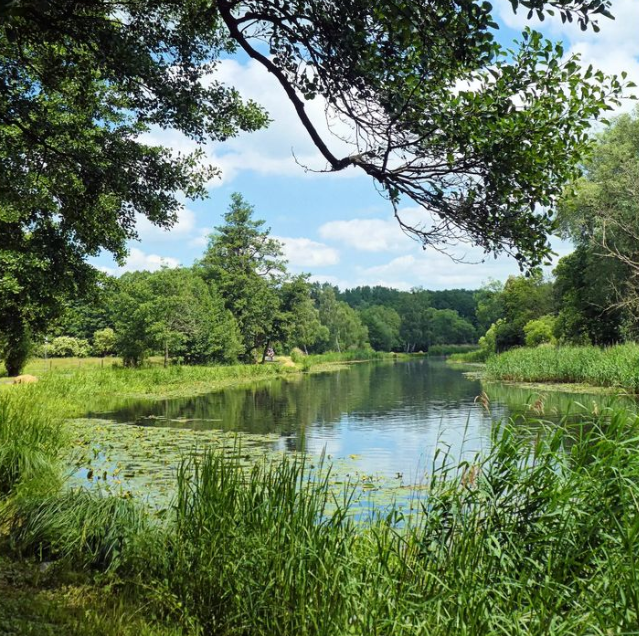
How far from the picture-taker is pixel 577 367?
2588 centimetres

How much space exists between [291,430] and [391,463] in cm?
519

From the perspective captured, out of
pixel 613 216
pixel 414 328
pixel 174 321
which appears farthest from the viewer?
pixel 414 328

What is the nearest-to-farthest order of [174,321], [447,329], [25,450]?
1. [25,450]
2. [174,321]
3. [447,329]

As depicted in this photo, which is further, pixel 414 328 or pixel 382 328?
pixel 414 328

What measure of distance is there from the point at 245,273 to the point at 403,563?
45.7 metres

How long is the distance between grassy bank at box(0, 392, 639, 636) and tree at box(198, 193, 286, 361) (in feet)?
134

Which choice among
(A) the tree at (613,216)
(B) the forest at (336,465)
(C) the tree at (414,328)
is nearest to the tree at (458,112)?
(B) the forest at (336,465)

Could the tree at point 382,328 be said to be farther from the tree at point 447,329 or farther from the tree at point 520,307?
the tree at point 520,307

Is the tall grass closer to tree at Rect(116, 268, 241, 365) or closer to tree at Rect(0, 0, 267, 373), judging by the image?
tree at Rect(0, 0, 267, 373)

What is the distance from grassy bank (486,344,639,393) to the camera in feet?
73.0

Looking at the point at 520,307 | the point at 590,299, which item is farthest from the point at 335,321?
the point at 590,299

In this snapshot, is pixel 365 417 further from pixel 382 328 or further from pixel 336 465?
pixel 382 328

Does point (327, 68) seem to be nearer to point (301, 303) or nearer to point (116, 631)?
point (116, 631)

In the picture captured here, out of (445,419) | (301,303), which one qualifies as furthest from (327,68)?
(301,303)
